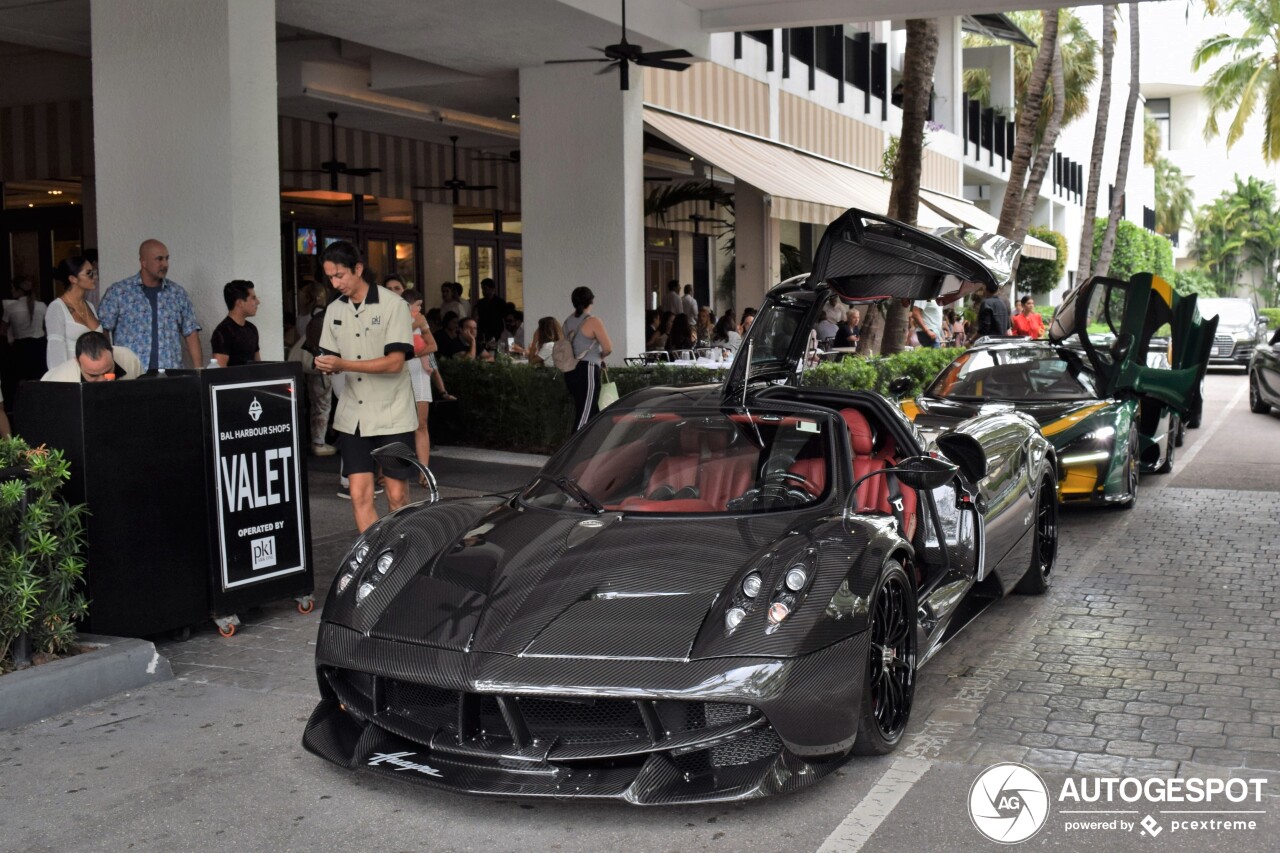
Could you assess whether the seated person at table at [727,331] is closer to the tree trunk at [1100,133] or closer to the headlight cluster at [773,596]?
the tree trunk at [1100,133]

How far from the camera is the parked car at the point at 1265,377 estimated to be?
1822cm

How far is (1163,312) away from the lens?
10891 mm

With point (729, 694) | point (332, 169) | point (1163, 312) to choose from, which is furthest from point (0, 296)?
point (729, 694)

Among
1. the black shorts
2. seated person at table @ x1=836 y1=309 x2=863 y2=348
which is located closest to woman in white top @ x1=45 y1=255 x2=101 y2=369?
the black shorts

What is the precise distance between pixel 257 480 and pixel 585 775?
133 inches

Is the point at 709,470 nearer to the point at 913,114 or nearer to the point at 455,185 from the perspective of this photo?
the point at 913,114

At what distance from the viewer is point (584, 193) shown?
48.5 ft

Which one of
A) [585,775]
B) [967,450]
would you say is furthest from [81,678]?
[967,450]

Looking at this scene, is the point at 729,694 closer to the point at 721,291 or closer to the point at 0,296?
the point at 0,296

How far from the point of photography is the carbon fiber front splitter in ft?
13.1

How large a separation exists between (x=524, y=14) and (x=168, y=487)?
7.11 meters

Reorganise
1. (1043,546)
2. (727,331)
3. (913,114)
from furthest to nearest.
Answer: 1. (727,331)
2. (913,114)
3. (1043,546)

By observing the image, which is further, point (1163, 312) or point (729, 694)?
point (1163, 312)

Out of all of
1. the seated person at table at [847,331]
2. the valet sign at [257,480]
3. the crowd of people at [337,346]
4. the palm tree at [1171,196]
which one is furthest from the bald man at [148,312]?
the palm tree at [1171,196]
